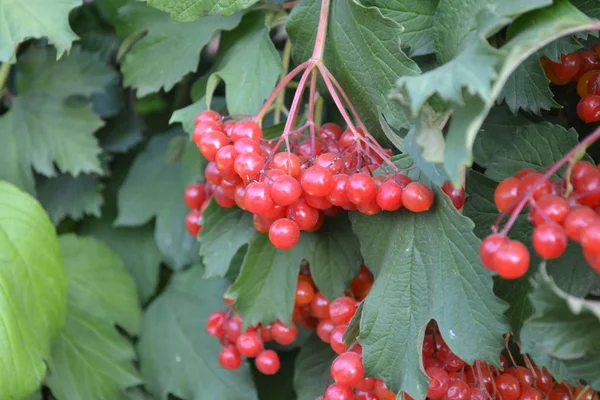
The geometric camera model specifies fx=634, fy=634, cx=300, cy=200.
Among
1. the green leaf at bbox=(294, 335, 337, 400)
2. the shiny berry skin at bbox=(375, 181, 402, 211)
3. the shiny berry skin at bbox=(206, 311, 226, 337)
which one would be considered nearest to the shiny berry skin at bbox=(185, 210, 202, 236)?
the shiny berry skin at bbox=(206, 311, 226, 337)

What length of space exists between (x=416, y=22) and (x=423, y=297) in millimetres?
321

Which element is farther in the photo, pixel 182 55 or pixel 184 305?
pixel 184 305

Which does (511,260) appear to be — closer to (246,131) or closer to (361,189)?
(361,189)

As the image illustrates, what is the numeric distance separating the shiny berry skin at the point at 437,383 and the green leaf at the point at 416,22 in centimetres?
36

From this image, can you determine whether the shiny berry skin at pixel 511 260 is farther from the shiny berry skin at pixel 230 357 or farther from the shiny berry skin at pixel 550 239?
the shiny berry skin at pixel 230 357

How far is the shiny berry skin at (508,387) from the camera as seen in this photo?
0.67 metres

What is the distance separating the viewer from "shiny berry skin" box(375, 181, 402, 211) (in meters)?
0.64

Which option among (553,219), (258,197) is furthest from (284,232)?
(553,219)

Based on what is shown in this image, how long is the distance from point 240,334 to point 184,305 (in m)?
0.26

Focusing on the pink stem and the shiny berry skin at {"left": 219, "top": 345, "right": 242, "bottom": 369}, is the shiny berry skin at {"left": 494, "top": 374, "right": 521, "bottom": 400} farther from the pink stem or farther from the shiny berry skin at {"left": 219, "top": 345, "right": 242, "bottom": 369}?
the shiny berry skin at {"left": 219, "top": 345, "right": 242, "bottom": 369}

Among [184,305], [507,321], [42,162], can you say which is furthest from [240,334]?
[42,162]

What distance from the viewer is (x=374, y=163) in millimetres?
688

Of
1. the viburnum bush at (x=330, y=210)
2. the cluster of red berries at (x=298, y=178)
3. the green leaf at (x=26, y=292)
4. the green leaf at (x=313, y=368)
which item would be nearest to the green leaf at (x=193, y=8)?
the viburnum bush at (x=330, y=210)

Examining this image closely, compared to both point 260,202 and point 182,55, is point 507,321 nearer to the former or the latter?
point 260,202
